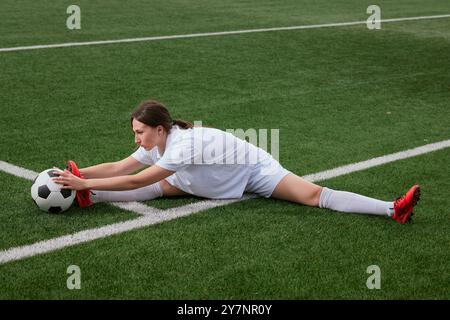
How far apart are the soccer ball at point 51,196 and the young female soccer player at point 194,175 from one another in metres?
0.06

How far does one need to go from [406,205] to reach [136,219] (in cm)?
184

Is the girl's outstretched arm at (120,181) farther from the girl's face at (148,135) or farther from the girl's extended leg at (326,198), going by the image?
the girl's extended leg at (326,198)

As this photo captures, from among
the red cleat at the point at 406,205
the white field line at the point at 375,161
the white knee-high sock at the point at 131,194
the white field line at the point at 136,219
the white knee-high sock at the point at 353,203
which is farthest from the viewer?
the white field line at the point at 375,161

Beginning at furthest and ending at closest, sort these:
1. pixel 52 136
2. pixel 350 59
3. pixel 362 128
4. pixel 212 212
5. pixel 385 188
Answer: pixel 350 59 < pixel 362 128 < pixel 52 136 < pixel 385 188 < pixel 212 212

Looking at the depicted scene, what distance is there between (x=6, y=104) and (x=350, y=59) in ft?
17.9

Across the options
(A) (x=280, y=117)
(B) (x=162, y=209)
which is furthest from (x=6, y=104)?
(B) (x=162, y=209)

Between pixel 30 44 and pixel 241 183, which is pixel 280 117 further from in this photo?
pixel 30 44

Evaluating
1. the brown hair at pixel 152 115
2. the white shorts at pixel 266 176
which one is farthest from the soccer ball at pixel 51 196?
the white shorts at pixel 266 176

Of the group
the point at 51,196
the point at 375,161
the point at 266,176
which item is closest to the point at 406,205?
the point at 266,176

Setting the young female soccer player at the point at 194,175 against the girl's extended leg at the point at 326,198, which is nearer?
the young female soccer player at the point at 194,175

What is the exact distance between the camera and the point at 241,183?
5223 mm

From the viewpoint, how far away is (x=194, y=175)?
5.14m

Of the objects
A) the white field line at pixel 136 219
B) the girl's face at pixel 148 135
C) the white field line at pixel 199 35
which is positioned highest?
the white field line at pixel 199 35

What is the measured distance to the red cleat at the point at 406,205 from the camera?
15.5 ft
